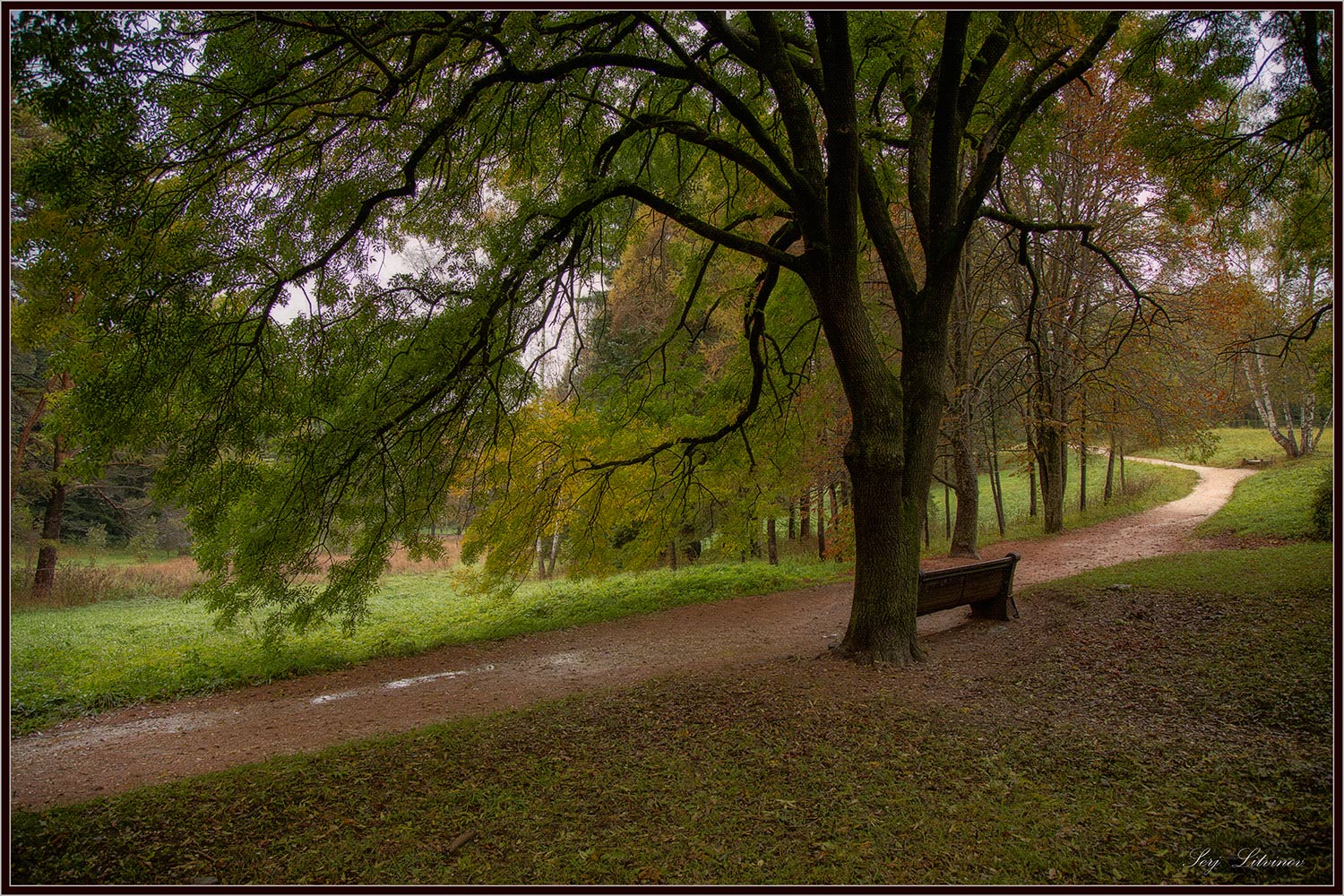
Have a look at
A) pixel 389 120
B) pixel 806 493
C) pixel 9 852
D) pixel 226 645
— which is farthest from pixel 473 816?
pixel 806 493

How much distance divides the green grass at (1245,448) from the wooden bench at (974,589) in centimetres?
1496

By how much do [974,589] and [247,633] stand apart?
10.9m

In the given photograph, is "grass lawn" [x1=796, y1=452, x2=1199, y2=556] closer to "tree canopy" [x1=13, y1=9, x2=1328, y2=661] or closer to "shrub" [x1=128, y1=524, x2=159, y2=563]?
"tree canopy" [x1=13, y1=9, x2=1328, y2=661]

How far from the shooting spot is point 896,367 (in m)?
14.4

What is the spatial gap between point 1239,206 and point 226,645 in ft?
44.7

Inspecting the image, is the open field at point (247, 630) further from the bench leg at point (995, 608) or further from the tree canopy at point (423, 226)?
the bench leg at point (995, 608)

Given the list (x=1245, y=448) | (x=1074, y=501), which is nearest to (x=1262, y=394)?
(x=1074, y=501)

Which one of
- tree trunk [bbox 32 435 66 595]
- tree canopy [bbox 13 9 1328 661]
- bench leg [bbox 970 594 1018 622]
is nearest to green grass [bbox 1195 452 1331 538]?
bench leg [bbox 970 594 1018 622]

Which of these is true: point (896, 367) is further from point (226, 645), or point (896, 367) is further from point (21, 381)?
point (21, 381)

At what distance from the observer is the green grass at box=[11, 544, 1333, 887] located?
9.75 feet

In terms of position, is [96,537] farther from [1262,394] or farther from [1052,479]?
[1262,394]

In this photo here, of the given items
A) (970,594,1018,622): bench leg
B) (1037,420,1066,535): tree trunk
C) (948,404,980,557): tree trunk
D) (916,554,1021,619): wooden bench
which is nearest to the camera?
(916,554,1021,619): wooden bench

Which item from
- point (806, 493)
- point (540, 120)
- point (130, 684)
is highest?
point (540, 120)

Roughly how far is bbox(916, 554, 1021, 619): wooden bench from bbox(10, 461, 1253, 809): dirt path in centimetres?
30
